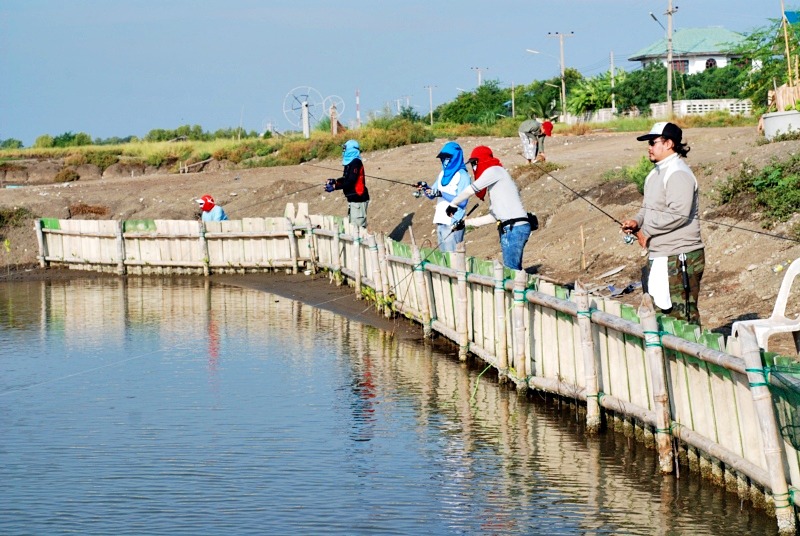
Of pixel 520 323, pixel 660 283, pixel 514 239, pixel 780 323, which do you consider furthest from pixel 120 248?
pixel 780 323

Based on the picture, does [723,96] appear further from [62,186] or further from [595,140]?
[62,186]

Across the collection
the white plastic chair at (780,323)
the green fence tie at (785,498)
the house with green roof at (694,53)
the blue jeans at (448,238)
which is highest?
the house with green roof at (694,53)

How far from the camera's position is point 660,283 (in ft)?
27.5

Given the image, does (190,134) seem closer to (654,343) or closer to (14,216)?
(14,216)

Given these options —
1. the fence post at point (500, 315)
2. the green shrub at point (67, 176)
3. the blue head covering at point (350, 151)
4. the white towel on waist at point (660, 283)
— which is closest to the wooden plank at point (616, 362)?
the white towel on waist at point (660, 283)

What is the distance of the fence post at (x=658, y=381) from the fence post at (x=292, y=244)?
45.0 feet

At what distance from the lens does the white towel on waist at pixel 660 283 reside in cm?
836

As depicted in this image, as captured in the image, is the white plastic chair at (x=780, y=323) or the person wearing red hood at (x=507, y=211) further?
the person wearing red hood at (x=507, y=211)

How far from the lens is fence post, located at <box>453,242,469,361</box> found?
459 inches

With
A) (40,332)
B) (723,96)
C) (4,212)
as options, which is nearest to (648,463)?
(40,332)

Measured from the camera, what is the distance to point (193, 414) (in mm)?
10422

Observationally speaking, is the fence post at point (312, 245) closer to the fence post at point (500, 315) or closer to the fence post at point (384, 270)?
the fence post at point (384, 270)

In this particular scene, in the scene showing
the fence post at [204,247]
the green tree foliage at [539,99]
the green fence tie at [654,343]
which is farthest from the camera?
the green tree foliage at [539,99]

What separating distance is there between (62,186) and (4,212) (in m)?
6.29
